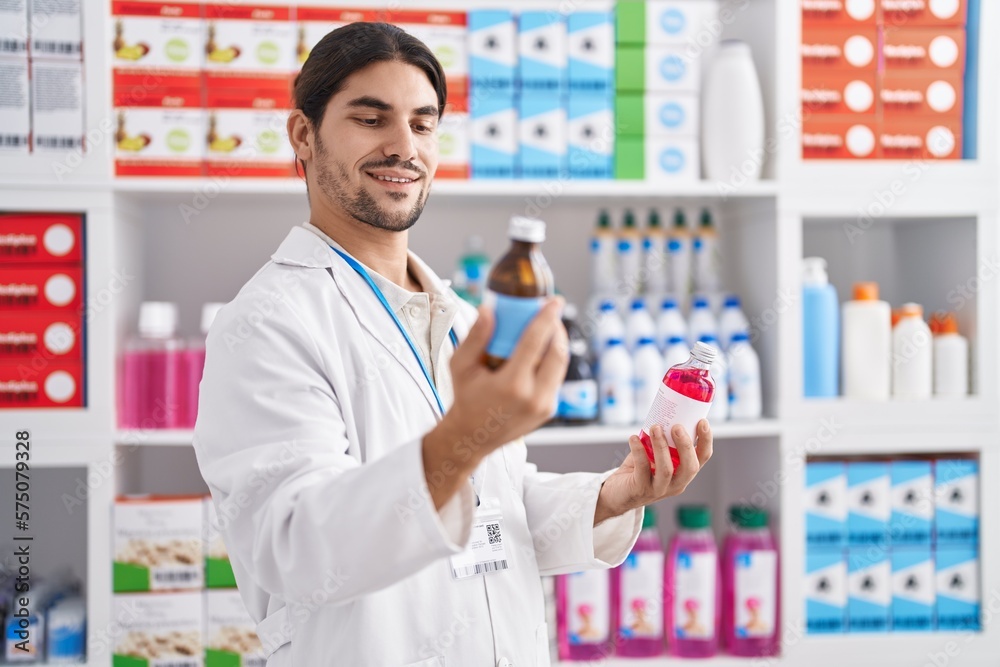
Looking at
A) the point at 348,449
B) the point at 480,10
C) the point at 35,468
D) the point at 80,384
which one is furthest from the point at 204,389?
the point at 35,468

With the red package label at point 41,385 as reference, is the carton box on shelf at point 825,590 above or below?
below

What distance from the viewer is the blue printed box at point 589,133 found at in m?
1.87

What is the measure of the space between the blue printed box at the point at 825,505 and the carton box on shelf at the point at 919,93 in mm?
800

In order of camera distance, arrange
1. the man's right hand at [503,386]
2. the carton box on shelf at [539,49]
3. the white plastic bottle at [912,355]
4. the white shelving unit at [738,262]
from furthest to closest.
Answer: the white plastic bottle at [912,355] → the carton box on shelf at [539,49] → the white shelving unit at [738,262] → the man's right hand at [503,386]

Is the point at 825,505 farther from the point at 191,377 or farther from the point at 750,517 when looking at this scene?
the point at 191,377

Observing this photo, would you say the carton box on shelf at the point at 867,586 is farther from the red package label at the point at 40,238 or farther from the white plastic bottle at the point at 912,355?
the red package label at the point at 40,238

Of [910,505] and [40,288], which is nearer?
[40,288]

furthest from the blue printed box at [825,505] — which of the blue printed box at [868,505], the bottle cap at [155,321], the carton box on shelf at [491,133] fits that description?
the bottle cap at [155,321]

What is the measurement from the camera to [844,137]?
6.36 feet

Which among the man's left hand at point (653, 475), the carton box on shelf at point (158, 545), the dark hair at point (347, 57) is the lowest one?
the carton box on shelf at point (158, 545)

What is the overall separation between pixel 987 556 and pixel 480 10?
1.67 meters

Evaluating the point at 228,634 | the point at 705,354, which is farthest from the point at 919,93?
the point at 228,634

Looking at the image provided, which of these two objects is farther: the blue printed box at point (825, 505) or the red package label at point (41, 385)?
the blue printed box at point (825, 505)

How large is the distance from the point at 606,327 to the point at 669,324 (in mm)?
148
